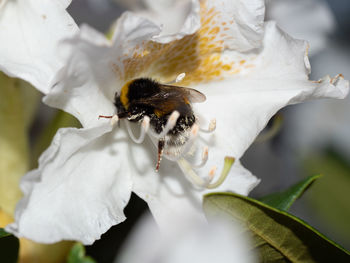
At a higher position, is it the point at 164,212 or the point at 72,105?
the point at 72,105

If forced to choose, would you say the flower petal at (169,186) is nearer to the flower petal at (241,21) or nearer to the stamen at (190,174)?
the stamen at (190,174)

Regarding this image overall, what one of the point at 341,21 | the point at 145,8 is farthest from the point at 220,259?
the point at 341,21

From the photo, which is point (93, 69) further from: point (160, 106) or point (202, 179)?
point (202, 179)

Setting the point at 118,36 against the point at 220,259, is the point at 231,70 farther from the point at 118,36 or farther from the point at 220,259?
the point at 220,259

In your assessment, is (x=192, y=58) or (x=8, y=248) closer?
(x=8, y=248)

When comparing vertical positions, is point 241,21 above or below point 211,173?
above

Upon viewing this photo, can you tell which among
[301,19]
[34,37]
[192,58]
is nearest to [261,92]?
[192,58]
